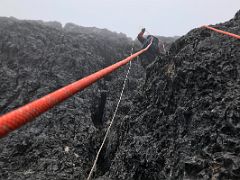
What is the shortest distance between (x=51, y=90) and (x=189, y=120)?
5.40 meters

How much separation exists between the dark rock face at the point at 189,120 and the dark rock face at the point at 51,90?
4.23 feet

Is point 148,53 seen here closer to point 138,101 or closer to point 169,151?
point 138,101

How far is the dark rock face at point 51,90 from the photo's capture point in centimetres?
592

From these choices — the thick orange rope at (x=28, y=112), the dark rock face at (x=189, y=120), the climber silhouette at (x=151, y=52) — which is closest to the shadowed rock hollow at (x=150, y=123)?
the dark rock face at (x=189, y=120)

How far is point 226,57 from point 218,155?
2.51 metres

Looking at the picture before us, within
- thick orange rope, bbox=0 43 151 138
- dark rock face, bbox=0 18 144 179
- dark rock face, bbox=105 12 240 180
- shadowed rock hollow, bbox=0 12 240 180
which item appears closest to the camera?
thick orange rope, bbox=0 43 151 138

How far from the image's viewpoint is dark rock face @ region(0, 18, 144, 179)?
19.4ft

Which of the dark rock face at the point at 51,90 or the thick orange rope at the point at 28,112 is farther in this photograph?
the dark rock face at the point at 51,90

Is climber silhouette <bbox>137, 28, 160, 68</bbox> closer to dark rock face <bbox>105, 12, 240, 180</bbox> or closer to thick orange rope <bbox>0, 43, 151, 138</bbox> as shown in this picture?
dark rock face <bbox>105, 12, 240, 180</bbox>

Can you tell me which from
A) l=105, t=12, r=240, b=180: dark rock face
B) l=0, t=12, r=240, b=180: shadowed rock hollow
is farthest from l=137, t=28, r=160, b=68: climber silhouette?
l=105, t=12, r=240, b=180: dark rock face

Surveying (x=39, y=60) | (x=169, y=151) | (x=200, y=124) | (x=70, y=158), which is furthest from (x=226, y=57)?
(x=39, y=60)

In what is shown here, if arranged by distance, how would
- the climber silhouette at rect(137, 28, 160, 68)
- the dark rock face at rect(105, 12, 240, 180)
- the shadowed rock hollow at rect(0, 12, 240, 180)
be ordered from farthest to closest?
the climber silhouette at rect(137, 28, 160, 68)
the shadowed rock hollow at rect(0, 12, 240, 180)
the dark rock face at rect(105, 12, 240, 180)

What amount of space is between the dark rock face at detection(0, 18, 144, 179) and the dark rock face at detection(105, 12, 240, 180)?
4.23 feet

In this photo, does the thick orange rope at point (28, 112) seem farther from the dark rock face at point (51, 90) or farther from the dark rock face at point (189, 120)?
the dark rock face at point (51, 90)
